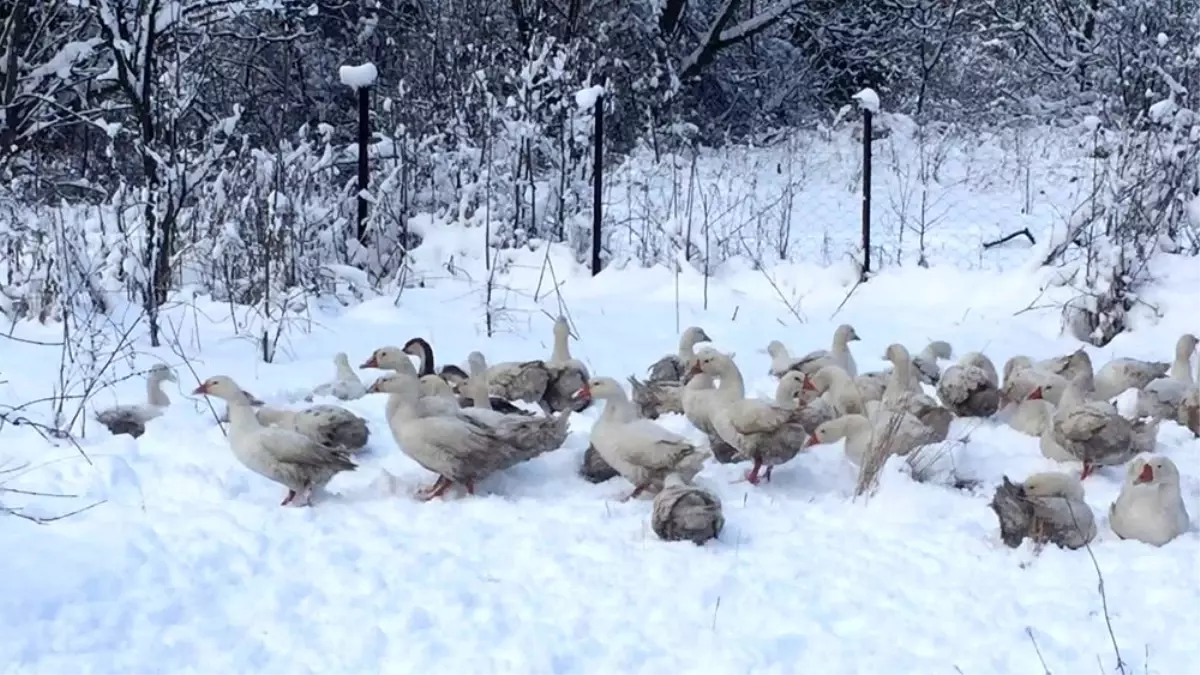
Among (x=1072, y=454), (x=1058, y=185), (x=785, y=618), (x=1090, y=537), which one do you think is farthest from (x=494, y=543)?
(x=1058, y=185)

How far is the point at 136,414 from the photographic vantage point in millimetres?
5824

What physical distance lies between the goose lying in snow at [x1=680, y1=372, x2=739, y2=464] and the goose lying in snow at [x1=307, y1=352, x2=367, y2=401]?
6.08ft

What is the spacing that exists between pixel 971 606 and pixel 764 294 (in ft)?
20.0

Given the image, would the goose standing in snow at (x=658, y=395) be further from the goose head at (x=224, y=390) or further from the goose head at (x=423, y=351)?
the goose head at (x=224, y=390)

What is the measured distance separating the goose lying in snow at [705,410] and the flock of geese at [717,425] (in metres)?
0.01

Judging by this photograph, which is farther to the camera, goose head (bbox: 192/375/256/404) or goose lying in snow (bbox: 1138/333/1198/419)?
goose lying in snow (bbox: 1138/333/1198/419)

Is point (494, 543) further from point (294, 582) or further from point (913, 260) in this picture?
point (913, 260)

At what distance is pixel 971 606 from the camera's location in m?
3.95

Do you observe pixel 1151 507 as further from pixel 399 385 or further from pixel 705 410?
pixel 399 385

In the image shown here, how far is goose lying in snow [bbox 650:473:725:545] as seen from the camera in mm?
4414

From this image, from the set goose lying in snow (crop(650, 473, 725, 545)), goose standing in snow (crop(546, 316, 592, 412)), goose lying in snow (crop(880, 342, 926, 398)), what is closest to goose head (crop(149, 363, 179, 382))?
goose standing in snow (crop(546, 316, 592, 412))

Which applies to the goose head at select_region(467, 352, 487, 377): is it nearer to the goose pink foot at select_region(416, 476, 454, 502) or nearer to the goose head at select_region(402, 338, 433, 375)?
the goose head at select_region(402, 338, 433, 375)

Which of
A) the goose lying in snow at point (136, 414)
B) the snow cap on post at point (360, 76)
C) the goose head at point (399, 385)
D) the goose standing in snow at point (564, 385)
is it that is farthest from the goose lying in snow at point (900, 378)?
the snow cap on post at point (360, 76)

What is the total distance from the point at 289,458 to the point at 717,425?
6.03 ft
